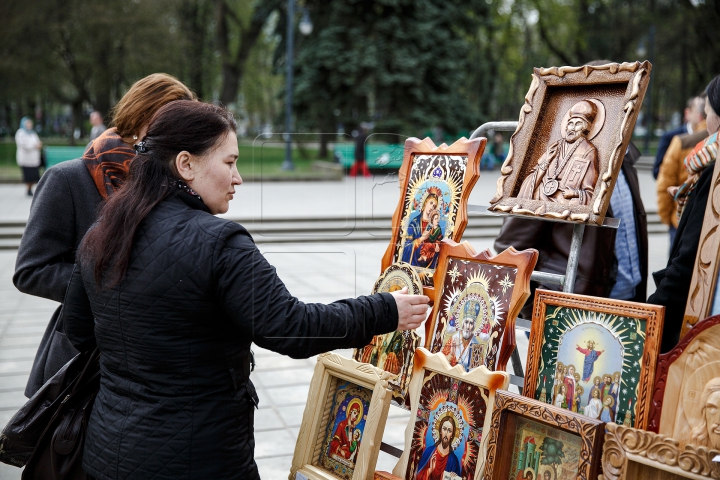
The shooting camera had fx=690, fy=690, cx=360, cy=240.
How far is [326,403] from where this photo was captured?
2.26 m

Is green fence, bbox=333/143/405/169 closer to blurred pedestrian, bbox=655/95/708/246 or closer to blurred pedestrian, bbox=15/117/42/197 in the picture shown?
blurred pedestrian, bbox=655/95/708/246

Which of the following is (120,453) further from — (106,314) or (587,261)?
(587,261)

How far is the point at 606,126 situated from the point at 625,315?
0.64 meters

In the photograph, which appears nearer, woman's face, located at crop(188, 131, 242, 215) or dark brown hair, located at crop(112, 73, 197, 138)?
woman's face, located at crop(188, 131, 242, 215)

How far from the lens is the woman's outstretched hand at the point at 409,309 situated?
1783mm

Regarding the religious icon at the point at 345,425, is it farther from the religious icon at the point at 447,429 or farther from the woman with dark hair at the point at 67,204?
the woman with dark hair at the point at 67,204

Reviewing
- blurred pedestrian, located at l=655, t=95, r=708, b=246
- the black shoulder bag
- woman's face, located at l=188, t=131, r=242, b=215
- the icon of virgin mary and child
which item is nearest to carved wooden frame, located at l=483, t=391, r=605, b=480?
the icon of virgin mary and child

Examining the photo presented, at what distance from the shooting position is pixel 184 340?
63.1 inches

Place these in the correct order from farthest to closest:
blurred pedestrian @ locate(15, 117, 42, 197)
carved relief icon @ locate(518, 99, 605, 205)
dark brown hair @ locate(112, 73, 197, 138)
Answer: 1. blurred pedestrian @ locate(15, 117, 42, 197)
2. dark brown hair @ locate(112, 73, 197, 138)
3. carved relief icon @ locate(518, 99, 605, 205)

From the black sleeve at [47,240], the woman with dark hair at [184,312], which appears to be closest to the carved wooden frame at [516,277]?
the woman with dark hair at [184,312]

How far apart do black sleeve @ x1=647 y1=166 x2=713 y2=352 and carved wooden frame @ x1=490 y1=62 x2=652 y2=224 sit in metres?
0.24

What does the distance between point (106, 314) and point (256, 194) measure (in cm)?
58

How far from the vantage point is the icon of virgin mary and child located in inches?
88.3

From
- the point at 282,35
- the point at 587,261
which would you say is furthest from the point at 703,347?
the point at 282,35
